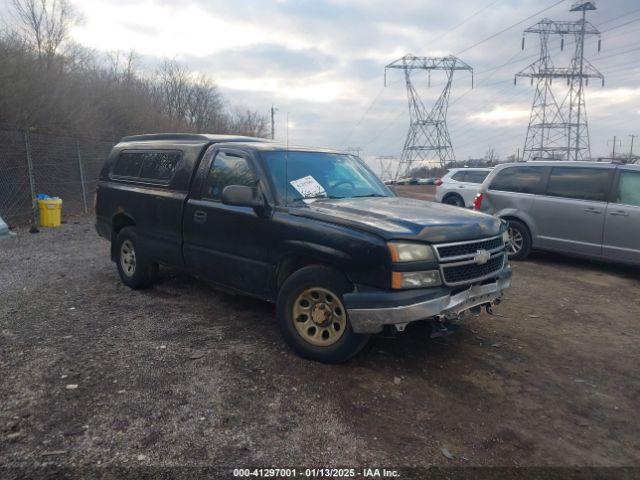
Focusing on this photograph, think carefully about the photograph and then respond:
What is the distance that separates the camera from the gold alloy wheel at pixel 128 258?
6172 millimetres

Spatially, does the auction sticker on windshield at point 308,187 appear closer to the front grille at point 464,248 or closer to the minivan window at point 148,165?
the front grille at point 464,248

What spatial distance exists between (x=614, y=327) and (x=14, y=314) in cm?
659

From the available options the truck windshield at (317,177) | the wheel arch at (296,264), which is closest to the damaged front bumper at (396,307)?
the wheel arch at (296,264)

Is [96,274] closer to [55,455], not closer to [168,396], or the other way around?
[168,396]

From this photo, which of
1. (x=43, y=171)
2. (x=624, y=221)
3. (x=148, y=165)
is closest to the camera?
(x=148, y=165)

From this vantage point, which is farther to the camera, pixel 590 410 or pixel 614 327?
pixel 614 327

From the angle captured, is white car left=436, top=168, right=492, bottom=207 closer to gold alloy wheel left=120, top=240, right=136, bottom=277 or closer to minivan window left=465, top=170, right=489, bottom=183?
minivan window left=465, top=170, right=489, bottom=183

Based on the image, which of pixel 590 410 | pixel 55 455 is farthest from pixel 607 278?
pixel 55 455

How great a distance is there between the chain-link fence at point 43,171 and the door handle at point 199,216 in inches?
337

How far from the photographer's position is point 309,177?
15.7ft

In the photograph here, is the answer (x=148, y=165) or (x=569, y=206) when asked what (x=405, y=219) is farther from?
(x=569, y=206)

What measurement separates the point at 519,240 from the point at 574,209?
1.12 meters

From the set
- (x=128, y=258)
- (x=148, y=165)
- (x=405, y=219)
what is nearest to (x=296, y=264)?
(x=405, y=219)

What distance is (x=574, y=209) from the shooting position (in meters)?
8.10
